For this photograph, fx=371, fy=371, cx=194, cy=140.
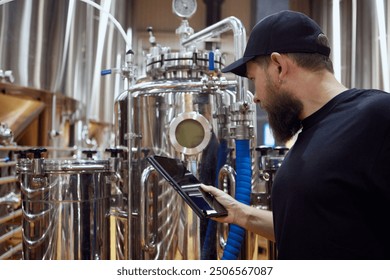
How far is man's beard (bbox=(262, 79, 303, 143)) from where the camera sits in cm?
77

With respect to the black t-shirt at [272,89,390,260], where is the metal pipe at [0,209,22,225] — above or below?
below

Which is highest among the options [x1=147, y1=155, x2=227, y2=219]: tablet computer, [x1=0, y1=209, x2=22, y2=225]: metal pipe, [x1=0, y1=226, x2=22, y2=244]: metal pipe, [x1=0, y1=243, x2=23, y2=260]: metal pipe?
[x1=147, y1=155, x2=227, y2=219]: tablet computer

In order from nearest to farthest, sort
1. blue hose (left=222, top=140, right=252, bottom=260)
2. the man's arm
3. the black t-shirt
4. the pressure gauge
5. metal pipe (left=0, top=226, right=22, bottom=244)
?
1. the black t-shirt
2. the man's arm
3. blue hose (left=222, top=140, right=252, bottom=260)
4. the pressure gauge
5. metal pipe (left=0, top=226, right=22, bottom=244)

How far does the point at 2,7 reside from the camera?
71.9 inches

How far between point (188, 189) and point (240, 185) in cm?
25

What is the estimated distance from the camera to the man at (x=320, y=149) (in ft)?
2.03

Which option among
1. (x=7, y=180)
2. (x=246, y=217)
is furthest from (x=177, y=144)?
(x=7, y=180)

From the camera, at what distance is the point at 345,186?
63 centimetres

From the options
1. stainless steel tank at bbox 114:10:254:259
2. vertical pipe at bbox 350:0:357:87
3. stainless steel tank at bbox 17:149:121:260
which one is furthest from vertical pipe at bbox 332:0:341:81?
stainless steel tank at bbox 17:149:121:260

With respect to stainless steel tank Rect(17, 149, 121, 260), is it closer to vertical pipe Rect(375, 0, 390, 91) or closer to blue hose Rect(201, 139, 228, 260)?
blue hose Rect(201, 139, 228, 260)

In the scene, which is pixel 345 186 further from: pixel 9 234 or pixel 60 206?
pixel 9 234

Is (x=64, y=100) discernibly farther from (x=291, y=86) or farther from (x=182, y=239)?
(x=291, y=86)

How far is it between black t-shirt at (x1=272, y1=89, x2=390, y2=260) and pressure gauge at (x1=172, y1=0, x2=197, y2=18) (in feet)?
2.63

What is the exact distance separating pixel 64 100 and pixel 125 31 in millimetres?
1457
